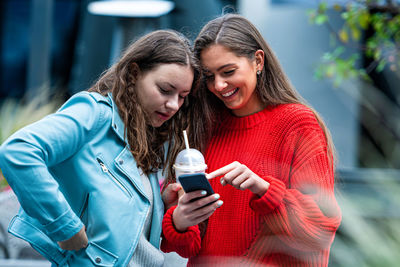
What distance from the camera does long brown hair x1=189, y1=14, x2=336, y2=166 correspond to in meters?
1.80

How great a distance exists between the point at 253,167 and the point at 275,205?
240mm

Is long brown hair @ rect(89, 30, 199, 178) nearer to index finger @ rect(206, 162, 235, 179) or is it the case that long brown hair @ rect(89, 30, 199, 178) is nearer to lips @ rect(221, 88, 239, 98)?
lips @ rect(221, 88, 239, 98)

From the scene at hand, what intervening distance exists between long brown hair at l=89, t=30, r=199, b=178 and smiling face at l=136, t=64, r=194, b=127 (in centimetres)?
2

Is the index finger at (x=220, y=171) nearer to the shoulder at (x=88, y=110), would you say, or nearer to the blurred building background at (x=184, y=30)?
the shoulder at (x=88, y=110)

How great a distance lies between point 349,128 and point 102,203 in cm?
487

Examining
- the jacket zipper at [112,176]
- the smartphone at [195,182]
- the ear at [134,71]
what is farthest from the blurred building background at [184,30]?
the smartphone at [195,182]

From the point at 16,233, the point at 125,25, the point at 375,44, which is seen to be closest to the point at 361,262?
the point at 16,233

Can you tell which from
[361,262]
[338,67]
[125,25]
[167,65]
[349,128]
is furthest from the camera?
[349,128]

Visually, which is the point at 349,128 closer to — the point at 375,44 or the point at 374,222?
the point at 375,44

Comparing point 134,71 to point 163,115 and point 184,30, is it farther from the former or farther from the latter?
point 184,30

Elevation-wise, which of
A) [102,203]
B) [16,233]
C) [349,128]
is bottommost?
[349,128]

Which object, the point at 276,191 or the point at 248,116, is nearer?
the point at 276,191

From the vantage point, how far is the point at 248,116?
1873mm

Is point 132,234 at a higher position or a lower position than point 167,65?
lower
